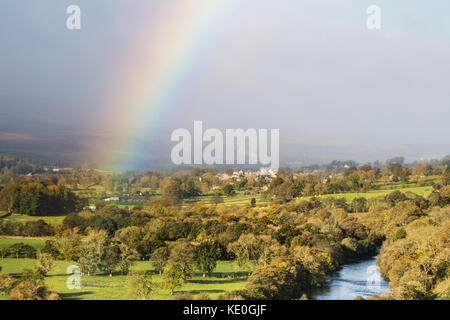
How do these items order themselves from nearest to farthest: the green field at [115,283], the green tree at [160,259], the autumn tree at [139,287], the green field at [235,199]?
1. the autumn tree at [139,287]
2. the green field at [115,283]
3. the green tree at [160,259]
4. the green field at [235,199]

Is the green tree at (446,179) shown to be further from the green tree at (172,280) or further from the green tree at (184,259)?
the green tree at (172,280)

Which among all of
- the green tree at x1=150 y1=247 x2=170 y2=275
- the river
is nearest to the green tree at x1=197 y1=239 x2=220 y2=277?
the green tree at x1=150 y1=247 x2=170 y2=275

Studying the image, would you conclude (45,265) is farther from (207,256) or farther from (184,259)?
(207,256)

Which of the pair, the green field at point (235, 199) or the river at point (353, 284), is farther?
the green field at point (235, 199)

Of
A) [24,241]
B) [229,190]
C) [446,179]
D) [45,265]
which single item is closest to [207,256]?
[45,265]

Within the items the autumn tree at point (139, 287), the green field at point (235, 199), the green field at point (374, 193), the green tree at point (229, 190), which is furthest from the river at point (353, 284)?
the green tree at point (229, 190)
